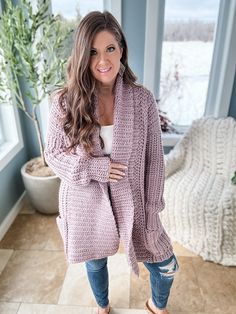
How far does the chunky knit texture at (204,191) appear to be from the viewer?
173 cm

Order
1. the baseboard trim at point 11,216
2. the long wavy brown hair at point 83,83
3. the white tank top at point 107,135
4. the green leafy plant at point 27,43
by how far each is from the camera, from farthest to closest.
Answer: the baseboard trim at point 11,216 < the green leafy plant at point 27,43 < the white tank top at point 107,135 < the long wavy brown hair at point 83,83

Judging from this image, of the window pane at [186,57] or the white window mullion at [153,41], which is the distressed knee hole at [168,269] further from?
the window pane at [186,57]

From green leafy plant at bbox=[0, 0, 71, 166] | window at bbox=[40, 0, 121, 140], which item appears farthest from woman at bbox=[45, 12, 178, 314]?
window at bbox=[40, 0, 121, 140]

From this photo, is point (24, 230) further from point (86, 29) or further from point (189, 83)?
point (189, 83)

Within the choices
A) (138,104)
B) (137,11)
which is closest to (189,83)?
(137,11)

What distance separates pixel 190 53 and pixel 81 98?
1562mm

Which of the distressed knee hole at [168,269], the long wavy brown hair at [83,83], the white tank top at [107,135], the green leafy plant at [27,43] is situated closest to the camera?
the long wavy brown hair at [83,83]

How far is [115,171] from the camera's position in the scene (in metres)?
1.04

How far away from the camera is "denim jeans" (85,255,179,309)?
1.23 m

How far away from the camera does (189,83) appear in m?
2.36

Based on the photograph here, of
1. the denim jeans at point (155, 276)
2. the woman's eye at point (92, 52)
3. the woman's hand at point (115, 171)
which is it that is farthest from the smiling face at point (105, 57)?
the denim jeans at point (155, 276)

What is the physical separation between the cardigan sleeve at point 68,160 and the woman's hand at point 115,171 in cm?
2

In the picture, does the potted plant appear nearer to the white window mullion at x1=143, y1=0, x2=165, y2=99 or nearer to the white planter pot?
the white planter pot

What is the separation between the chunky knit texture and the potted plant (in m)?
0.91
